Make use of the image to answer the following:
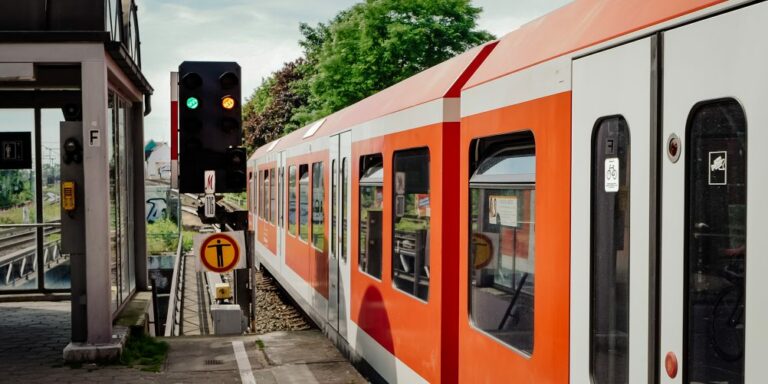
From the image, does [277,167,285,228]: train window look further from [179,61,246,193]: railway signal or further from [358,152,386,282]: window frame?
[358,152,386,282]: window frame

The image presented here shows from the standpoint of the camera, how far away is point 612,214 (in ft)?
12.0

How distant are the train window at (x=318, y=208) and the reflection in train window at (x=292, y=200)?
250 cm

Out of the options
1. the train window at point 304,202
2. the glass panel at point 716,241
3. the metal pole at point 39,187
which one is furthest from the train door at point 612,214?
the metal pole at point 39,187

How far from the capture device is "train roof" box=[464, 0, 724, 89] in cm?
344

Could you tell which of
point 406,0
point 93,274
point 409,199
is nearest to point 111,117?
point 93,274

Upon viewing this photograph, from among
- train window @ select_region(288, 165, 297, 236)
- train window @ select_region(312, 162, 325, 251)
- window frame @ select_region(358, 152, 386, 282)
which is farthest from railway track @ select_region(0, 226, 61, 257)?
window frame @ select_region(358, 152, 386, 282)

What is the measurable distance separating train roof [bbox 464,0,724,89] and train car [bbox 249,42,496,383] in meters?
0.61

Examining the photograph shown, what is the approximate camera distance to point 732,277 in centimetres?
290

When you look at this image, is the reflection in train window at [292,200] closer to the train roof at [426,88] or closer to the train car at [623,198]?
the train roof at [426,88]

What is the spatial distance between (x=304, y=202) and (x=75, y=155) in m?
4.69

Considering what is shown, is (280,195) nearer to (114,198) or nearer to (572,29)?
(114,198)

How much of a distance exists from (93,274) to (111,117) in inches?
84.1

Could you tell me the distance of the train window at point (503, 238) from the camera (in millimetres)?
4594

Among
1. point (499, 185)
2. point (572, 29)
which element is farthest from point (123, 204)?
point (572, 29)
